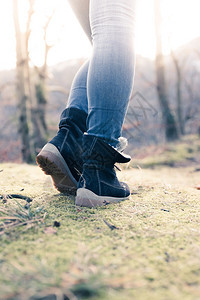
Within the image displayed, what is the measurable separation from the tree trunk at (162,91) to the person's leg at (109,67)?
5.80 metres

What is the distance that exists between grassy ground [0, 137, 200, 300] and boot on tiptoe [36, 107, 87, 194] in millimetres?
179

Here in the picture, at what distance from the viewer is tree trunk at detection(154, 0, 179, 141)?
6648 millimetres

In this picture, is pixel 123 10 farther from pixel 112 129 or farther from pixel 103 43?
pixel 112 129

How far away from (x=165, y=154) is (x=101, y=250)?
4.81m

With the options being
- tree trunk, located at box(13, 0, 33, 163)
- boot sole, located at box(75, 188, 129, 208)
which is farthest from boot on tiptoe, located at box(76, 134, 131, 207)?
tree trunk, located at box(13, 0, 33, 163)

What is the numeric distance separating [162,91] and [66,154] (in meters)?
6.06

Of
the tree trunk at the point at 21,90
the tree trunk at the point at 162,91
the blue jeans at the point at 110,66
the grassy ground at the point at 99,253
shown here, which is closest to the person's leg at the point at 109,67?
the blue jeans at the point at 110,66

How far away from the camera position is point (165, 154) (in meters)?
5.26

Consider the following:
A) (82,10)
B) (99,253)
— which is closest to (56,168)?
(99,253)

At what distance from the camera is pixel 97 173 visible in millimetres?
1119

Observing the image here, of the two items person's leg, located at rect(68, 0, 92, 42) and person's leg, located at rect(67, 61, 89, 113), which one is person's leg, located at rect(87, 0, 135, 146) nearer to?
person's leg, located at rect(67, 61, 89, 113)

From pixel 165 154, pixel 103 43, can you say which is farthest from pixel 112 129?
pixel 165 154

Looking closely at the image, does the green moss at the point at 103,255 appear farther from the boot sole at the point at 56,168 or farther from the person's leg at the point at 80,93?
the person's leg at the point at 80,93

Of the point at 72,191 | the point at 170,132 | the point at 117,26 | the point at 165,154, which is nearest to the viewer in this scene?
the point at 117,26
